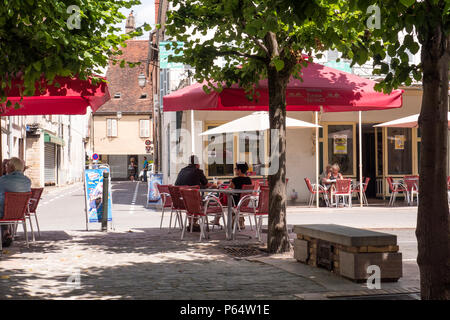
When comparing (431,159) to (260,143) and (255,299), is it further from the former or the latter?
(260,143)

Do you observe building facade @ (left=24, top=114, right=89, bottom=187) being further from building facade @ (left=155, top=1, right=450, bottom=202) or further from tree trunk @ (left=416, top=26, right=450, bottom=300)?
tree trunk @ (left=416, top=26, right=450, bottom=300)

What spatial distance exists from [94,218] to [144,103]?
47969 millimetres

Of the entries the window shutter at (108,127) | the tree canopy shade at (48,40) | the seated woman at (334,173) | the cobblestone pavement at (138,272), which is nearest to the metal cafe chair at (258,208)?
the cobblestone pavement at (138,272)

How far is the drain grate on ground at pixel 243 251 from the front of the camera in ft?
28.4

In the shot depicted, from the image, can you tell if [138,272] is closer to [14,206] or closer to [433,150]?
→ [14,206]

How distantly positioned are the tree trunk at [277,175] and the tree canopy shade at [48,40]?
8.40 ft

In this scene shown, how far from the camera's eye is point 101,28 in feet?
25.0

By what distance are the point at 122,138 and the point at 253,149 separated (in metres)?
41.5

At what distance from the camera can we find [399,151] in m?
20.3

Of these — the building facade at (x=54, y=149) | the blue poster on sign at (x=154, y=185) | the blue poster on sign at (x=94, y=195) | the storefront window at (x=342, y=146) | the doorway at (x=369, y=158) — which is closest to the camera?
the blue poster on sign at (x=94, y=195)

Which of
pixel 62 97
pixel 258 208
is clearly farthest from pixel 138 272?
pixel 62 97

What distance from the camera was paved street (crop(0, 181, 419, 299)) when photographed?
19.5 ft

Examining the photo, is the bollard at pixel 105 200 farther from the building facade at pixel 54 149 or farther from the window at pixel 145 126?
the window at pixel 145 126
